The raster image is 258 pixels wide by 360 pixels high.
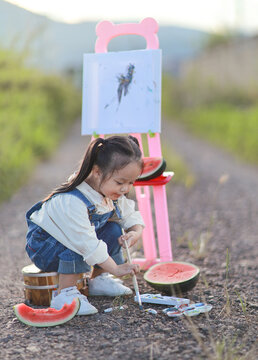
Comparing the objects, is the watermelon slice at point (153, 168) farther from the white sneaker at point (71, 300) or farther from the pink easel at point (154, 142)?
the white sneaker at point (71, 300)

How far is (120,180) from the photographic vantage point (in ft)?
7.83

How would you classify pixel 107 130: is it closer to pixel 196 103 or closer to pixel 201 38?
pixel 196 103

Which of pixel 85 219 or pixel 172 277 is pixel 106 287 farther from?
pixel 85 219

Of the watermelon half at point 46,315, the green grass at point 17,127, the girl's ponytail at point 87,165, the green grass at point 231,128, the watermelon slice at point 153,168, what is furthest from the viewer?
the green grass at point 231,128

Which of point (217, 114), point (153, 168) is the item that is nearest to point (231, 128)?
point (217, 114)

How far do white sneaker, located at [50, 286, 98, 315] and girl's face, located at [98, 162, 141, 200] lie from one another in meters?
0.54

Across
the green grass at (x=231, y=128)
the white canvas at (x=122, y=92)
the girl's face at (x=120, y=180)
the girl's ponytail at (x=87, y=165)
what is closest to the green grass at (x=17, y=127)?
the white canvas at (x=122, y=92)

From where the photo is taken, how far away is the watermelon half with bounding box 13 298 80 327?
2.29m

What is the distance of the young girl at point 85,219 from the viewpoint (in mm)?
2369

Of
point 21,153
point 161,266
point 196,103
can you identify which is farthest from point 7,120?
point 196,103

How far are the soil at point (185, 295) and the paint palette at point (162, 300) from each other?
0.13 feet

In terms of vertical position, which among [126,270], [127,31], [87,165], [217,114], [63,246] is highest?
[127,31]

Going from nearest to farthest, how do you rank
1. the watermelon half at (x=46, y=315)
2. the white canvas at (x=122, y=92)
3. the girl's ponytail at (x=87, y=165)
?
1. the watermelon half at (x=46, y=315)
2. the girl's ponytail at (x=87, y=165)
3. the white canvas at (x=122, y=92)

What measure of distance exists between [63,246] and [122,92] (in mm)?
1118
